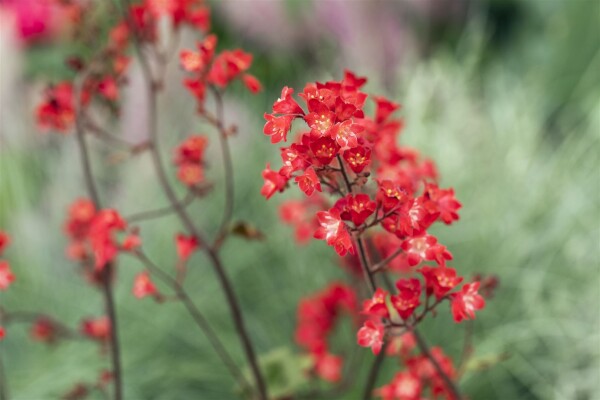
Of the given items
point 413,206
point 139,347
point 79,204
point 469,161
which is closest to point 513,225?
point 469,161

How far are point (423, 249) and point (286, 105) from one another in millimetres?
156

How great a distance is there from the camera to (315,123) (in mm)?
607

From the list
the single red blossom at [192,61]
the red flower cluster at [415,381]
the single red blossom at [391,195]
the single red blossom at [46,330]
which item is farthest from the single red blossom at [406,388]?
the single red blossom at [46,330]

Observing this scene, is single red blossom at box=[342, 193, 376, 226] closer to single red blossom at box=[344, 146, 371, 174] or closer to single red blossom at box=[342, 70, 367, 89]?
single red blossom at box=[344, 146, 371, 174]

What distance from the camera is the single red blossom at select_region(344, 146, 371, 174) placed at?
624 mm

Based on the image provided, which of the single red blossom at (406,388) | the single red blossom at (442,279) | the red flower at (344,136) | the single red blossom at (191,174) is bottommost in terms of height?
the single red blossom at (442,279)

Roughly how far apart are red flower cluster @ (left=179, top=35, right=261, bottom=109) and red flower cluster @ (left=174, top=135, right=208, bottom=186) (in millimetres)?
73

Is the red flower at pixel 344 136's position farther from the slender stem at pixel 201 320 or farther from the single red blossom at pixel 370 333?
the slender stem at pixel 201 320

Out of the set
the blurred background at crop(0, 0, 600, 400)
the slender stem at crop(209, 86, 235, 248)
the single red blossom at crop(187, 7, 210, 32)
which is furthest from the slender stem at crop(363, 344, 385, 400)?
the single red blossom at crop(187, 7, 210, 32)

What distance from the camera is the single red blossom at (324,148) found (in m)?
0.62

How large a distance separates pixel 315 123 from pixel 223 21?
7.65ft

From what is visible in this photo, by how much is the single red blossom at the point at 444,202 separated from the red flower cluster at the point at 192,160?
11.8 inches

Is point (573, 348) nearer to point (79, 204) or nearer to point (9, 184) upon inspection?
point (79, 204)

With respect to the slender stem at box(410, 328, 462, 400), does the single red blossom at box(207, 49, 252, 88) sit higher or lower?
higher
